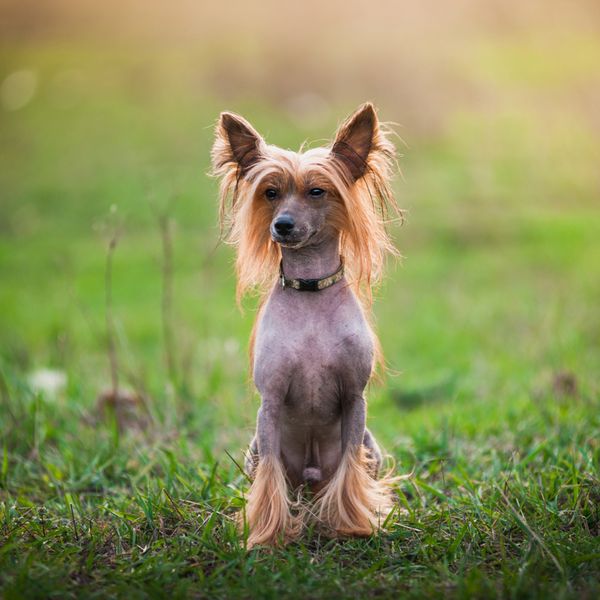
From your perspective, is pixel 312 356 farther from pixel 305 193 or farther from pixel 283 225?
pixel 305 193

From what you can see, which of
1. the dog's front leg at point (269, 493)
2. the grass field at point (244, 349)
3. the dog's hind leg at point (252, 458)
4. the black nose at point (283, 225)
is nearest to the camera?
the black nose at point (283, 225)

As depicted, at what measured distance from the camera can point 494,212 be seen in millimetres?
12695

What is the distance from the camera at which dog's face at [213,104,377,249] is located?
3.23 m

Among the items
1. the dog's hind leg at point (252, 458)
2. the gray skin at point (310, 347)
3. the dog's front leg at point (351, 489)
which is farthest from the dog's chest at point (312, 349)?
the dog's hind leg at point (252, 458)

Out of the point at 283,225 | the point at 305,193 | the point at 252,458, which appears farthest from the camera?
the point at 252,458

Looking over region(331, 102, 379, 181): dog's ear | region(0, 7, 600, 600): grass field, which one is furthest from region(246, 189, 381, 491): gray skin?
region(0, 7, 600, 600): grass field

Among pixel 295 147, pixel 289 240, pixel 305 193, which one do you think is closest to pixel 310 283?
pixel 289 240

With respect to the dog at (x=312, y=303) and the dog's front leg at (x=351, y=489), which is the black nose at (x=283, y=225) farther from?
the dog's front leg at (x=351, y=489)

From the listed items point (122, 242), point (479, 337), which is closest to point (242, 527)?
point (479, 337)

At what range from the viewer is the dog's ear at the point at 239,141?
3.40m

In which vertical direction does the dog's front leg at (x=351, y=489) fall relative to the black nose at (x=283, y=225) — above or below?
below

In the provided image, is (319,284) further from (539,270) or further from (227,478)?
(539,270)

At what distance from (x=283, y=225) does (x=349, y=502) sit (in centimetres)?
132

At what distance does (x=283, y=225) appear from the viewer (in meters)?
3.15
